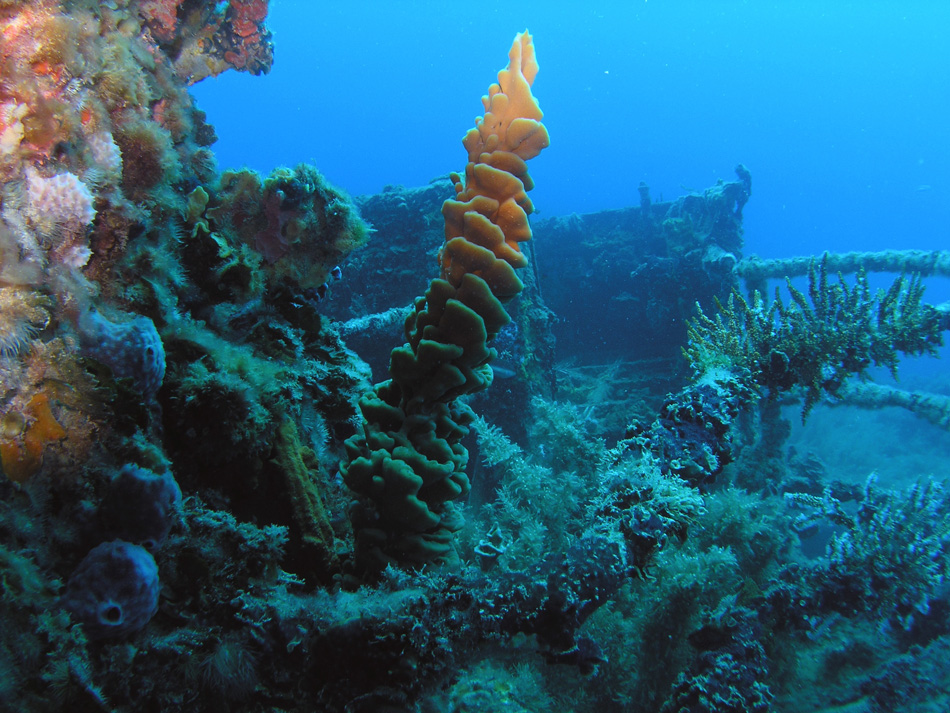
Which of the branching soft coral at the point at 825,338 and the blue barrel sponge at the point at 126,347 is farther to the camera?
the branching soft coral at the point at 825,338

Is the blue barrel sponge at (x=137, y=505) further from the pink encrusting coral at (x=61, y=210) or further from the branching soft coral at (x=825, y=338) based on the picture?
the branching soft coral at (x=825, y=338)

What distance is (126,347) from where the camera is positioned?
165 cm

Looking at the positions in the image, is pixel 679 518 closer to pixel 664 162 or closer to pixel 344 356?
pixel 344 356

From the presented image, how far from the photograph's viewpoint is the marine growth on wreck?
4.72 ft

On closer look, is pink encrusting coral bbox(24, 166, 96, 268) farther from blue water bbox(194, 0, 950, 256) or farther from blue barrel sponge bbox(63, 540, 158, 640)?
blue water bbox(194, 0, 950, 256)

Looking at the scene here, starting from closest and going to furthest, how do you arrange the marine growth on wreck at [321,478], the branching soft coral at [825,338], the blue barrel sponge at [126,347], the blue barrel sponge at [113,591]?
the blue barrel sponge at [113,591], the marine growth on wreck at [321,478], the blue barrel sponge at [126,347], the branching soft coral at [825,338]

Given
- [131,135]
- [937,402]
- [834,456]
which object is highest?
[834,456]

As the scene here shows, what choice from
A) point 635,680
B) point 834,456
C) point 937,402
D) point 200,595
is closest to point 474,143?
point 200,595

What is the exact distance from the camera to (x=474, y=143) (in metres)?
2.21

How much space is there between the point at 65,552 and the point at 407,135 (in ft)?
545

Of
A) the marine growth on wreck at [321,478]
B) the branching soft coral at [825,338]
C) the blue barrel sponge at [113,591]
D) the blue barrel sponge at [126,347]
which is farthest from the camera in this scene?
the branching soft coral at [825,338]

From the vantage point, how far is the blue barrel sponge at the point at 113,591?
4.22 ft

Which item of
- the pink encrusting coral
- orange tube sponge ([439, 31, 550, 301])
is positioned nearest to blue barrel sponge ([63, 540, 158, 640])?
the pink encrusting coral

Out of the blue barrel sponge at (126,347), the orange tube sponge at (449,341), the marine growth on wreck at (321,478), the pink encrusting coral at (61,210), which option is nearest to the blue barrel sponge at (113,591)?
the marine growth on wreck at (321,478)
